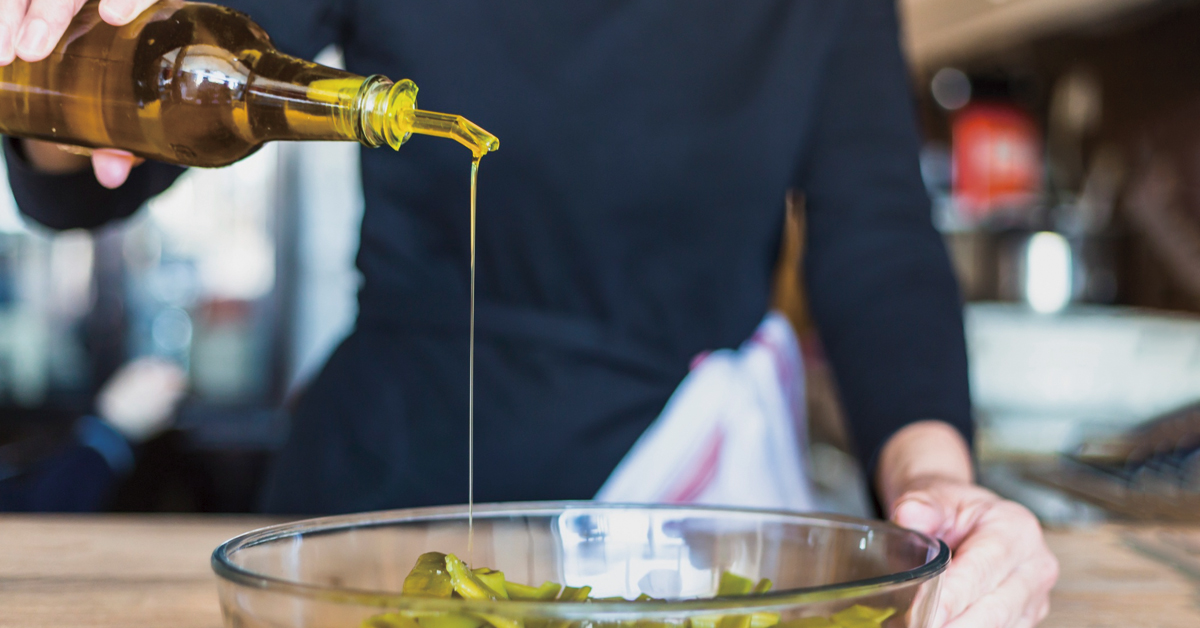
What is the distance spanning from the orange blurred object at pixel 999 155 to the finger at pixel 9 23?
422 cm

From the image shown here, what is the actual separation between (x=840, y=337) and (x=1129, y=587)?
339 mm

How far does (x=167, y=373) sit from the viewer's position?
7.69 ft

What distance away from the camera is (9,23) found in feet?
1.38

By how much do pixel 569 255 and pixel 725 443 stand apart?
22cm

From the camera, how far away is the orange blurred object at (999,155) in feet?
13.8

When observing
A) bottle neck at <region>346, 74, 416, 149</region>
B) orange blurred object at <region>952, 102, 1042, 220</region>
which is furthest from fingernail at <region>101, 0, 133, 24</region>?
orange blurred object at <region>952, 102, 1042, 220</region>

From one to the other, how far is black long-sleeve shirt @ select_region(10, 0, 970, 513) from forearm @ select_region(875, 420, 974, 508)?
0.03 meters

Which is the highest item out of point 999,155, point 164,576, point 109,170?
point 999,155

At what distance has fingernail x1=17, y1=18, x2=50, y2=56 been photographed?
16.3 inches

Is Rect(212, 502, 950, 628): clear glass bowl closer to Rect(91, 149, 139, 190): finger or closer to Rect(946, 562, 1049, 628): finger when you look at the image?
Rect(946, 562, 1049, 628): finger

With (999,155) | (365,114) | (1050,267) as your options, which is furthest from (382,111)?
(999,155)

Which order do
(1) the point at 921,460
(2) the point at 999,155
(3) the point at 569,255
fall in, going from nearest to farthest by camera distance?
1. (1) the point at 921,460
2. (3) the point at 569,255
3. (2) the point at 999,155

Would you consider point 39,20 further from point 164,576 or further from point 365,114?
point 164,576

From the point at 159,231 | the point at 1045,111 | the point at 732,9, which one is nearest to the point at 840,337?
the point at 732,9
